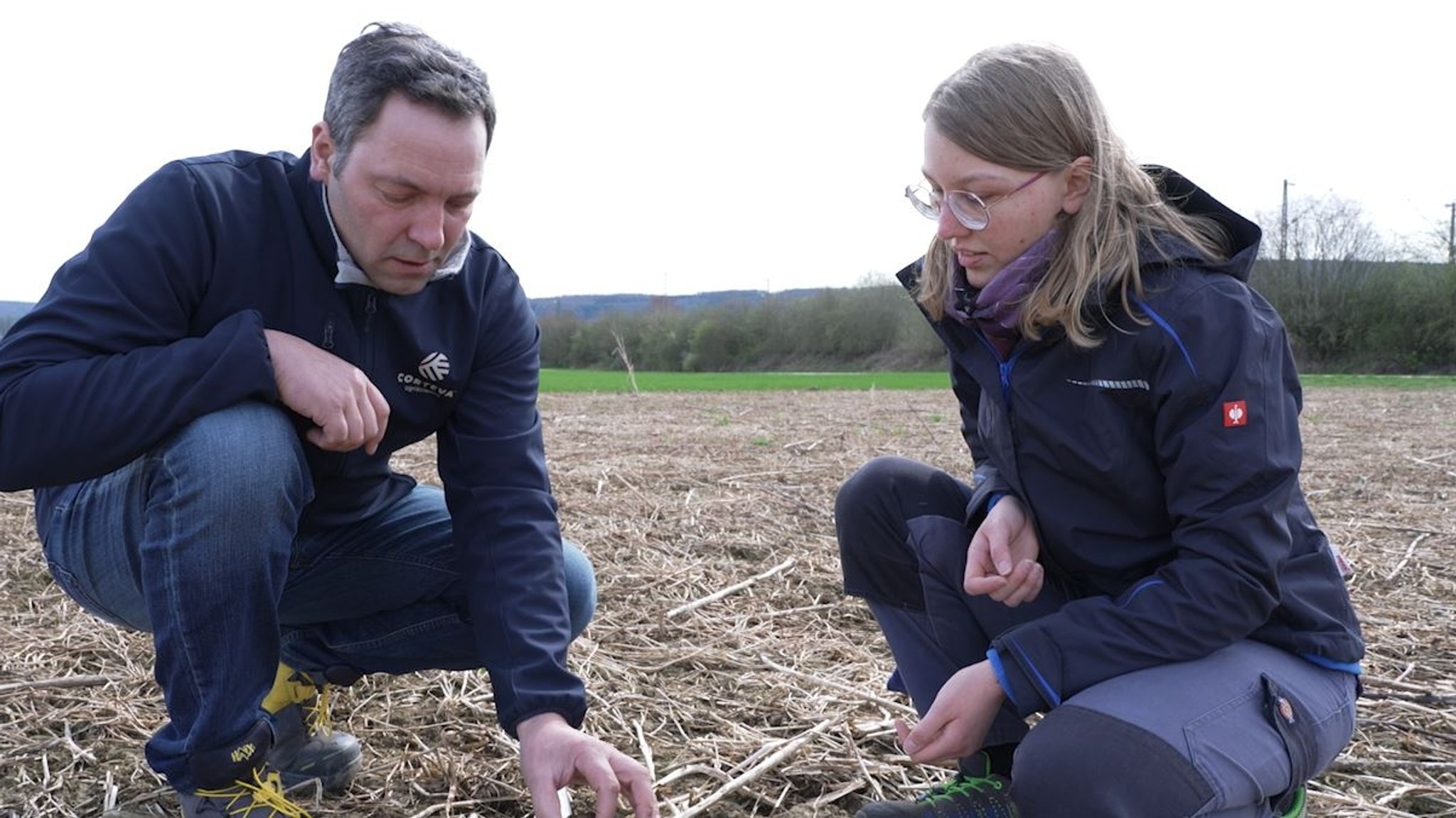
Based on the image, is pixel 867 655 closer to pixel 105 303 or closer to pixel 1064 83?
pixel 1064 83

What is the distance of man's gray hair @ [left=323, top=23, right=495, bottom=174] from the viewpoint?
195cm

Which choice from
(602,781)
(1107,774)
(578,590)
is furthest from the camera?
(578,590)

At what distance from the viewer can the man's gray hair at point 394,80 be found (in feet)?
6.41

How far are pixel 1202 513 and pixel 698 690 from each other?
4.84 feet

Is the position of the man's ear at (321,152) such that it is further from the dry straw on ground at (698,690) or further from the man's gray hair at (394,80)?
the dry straw on ground at (698,690)

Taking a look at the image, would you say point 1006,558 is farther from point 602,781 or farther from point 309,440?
point 309,440

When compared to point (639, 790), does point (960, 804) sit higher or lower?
lower

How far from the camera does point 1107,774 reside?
1535 millimetres

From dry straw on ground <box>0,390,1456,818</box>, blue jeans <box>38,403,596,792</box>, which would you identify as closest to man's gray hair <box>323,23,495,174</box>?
blue jeans <box>38,403,596,792</box>

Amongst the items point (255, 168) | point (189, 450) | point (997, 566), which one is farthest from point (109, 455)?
point (997, 566)

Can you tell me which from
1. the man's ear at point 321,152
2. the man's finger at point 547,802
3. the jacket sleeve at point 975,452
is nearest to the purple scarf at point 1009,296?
the jacket sleeve at point 975,452

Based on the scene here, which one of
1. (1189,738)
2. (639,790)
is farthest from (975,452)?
(639,790)

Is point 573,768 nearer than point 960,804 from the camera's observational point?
Yes

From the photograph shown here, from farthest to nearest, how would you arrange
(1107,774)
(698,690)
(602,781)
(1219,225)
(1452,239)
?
1. (1452,239)
2. (698,690)
3. (1219,225)
4. (602,781)
5. (1107,774)
